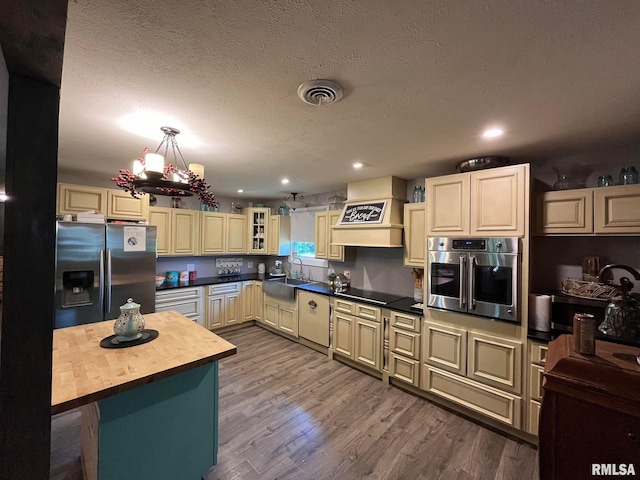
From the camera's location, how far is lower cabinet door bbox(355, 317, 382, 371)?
2.99 m

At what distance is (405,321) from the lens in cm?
279

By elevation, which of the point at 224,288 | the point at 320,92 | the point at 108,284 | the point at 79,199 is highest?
the point at 320,92

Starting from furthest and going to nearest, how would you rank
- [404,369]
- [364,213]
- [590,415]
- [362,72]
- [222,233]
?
[222,233] → [364,213] → [404,369] → [590,415] → [362,72]

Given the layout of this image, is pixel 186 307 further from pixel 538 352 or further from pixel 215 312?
pixel 538 352

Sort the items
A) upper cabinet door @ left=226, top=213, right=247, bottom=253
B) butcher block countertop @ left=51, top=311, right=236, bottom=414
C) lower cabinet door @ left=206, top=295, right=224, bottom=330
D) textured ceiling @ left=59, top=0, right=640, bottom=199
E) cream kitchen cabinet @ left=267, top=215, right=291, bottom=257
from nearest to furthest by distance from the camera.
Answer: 1. textured ceiling @ left=59, top=0, right=640, bottom=199
2. butcher block countertop @ left=51, top=311, right=236, bottom=414
3. lower cabinet door @ left=206, top=295, right=224, bottom=330
4. upper cabinet door @ left=226, top=213, right=247, bottom=253
5. cream kitchen cabinet @ left=267, top=215, right=291, bottom=257

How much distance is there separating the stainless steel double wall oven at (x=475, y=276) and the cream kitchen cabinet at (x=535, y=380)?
0.24 metres

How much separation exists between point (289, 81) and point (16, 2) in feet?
3.41

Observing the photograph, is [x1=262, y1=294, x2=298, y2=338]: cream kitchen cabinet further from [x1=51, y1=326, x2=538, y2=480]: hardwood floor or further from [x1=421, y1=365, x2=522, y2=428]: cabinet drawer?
[x1=421, y1=365, x2=522, y2=428]: cabinet drawer

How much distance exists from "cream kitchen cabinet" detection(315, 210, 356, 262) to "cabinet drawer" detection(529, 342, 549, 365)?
230 cm

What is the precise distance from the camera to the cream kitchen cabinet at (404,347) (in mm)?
2701

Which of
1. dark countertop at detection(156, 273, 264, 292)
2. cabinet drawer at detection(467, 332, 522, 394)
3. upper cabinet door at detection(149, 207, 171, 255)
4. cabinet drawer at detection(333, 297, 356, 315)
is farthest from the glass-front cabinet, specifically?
cabinet drawer at detection(467, 332, 522, 394)

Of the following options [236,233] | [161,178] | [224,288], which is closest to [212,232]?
[236,233]

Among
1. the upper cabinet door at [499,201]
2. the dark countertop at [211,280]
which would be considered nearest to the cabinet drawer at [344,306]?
the upper cabinet door at [499,201]

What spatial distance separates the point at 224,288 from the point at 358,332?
7.89ft
